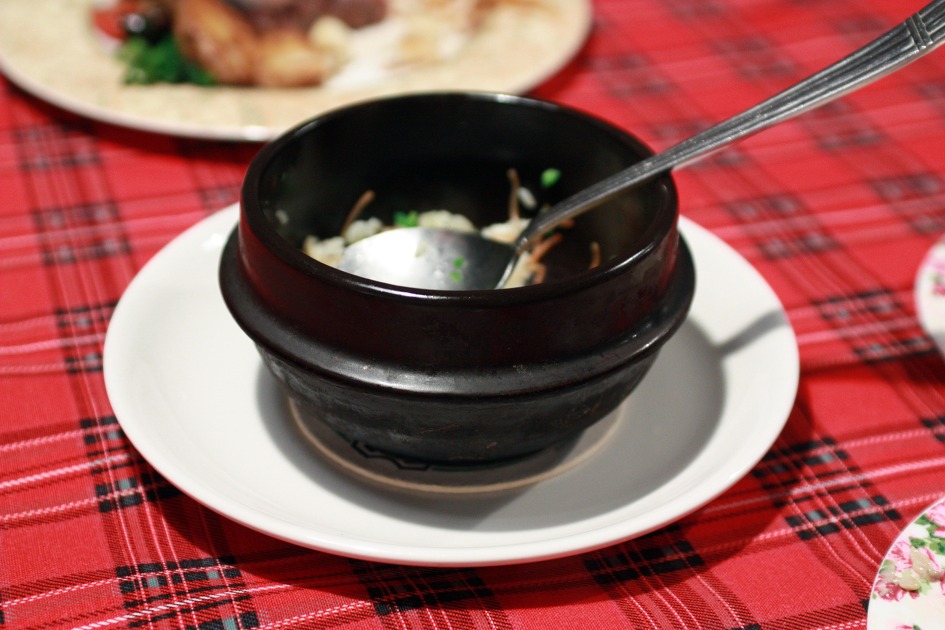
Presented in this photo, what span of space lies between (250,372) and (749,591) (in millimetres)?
557

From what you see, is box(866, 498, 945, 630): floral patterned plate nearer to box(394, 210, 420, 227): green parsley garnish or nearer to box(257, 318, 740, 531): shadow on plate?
box(257, 318, 740, 531): shadow on plate

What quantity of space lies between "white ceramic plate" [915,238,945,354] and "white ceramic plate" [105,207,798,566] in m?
0.19

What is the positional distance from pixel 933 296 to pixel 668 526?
48 cm

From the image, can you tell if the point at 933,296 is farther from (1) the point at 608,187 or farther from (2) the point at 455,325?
(2) the point at 455,325

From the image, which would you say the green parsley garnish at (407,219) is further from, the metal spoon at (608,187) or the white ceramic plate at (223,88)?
the white ceramic plate at (223,88)

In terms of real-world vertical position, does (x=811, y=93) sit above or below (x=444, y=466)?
above

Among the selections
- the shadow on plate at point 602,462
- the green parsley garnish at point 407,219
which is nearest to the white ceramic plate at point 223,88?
the green parsley garnish at point 407,219

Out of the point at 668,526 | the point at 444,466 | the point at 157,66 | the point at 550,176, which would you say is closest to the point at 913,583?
the point at 668,526

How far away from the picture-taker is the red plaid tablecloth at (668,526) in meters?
0.81

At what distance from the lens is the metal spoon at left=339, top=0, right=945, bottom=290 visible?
2.66ft

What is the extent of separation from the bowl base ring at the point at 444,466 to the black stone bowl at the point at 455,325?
19 millimetres

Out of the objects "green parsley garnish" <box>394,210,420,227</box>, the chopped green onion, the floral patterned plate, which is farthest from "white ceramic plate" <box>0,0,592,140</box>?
the floral patterned plate

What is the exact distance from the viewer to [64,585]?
81 centimetres

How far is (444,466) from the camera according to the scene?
896mm
